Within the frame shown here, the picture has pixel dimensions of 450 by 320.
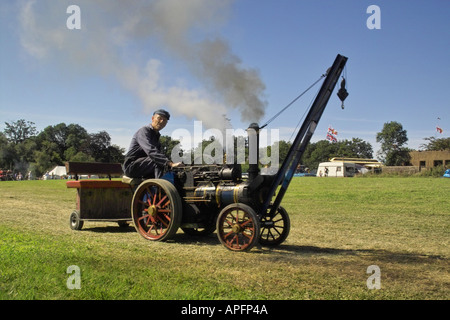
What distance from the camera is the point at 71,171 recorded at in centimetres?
930

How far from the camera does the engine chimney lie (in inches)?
261

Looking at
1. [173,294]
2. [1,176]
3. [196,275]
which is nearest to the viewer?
[173,294]

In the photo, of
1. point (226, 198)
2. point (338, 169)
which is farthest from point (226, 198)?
point (338, 169)

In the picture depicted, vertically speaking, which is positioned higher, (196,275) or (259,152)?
(259,152)

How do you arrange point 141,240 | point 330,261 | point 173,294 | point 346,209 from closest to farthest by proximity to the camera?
1. point 173,294
2. point 330,261
3. point 141,240
4. point 346,209

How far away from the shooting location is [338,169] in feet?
251

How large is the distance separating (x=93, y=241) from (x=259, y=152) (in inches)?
122

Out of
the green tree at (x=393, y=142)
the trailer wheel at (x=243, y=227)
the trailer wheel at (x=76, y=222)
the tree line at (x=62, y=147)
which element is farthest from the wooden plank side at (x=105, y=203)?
the green tree at (x=393, y=142)

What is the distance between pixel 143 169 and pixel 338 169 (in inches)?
2837

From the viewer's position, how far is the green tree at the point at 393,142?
9900 cm

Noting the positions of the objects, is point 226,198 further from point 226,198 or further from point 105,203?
point 105,203
